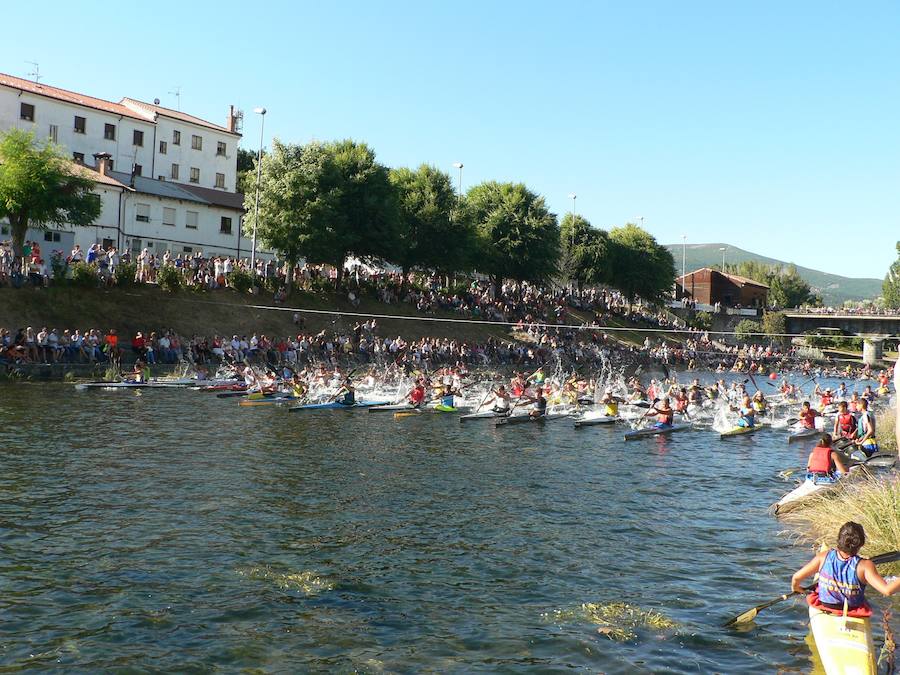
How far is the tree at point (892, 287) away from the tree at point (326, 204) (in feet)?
512

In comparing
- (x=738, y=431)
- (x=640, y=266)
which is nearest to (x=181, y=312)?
(x=738, y=431)

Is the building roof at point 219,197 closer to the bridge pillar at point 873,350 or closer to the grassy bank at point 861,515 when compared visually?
the grassy bank at point 861,515

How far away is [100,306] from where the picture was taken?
43469mm

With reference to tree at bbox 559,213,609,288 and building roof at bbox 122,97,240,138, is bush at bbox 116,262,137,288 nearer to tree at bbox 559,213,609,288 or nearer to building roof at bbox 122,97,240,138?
building roof at bbox 122,97,240,138

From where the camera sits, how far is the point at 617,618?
472 inches

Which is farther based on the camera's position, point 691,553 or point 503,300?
point 503,300

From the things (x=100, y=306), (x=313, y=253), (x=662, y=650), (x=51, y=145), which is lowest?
(x=662, y=650)

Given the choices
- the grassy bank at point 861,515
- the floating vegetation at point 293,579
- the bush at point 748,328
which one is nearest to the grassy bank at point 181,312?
the floating vegetation at point 293,579

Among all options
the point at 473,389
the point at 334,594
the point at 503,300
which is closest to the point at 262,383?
the point at 473,389

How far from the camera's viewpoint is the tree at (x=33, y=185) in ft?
136

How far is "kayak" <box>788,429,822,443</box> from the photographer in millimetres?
30859

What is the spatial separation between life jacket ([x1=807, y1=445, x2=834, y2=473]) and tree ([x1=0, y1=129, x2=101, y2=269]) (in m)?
38.7

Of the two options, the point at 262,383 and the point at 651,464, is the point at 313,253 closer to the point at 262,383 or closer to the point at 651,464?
the point at 262,383

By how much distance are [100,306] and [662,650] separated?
1553 inches
